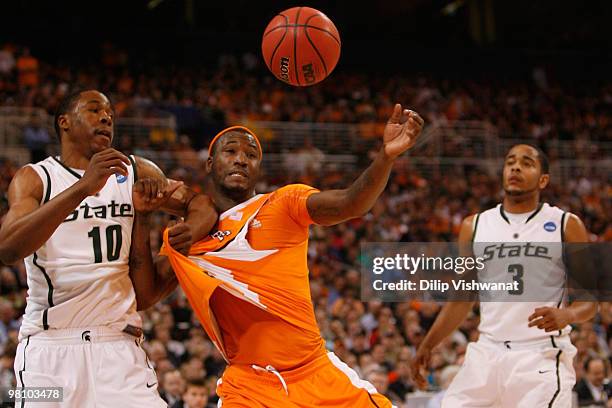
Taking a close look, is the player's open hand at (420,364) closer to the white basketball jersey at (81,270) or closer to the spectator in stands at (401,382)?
the white basketball jersey at (81,270)

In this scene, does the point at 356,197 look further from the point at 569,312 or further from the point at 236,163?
the point at 569,312

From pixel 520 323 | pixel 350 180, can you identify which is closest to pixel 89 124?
pixel 520 323

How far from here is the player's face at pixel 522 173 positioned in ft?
18.5

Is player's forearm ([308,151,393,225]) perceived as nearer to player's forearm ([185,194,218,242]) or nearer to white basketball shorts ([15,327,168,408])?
player's forearm ([185,194,218,242])

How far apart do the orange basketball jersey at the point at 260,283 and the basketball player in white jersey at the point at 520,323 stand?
1544mm

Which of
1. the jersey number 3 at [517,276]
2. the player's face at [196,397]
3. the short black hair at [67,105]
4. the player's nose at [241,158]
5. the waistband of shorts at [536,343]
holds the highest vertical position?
the short black hair at [67,105]

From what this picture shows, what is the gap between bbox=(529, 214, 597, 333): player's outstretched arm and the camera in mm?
4887

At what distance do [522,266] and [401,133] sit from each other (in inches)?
88.9

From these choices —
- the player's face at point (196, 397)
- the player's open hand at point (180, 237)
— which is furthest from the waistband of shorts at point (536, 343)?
the player's face at point (196, 397)

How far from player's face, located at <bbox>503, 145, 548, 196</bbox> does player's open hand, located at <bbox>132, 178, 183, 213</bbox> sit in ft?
8.51

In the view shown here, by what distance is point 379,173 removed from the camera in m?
3.58

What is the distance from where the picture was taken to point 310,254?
45.5ft

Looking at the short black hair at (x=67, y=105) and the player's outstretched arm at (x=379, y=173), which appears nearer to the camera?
the player's outstretched arm at (x=379, y=173)

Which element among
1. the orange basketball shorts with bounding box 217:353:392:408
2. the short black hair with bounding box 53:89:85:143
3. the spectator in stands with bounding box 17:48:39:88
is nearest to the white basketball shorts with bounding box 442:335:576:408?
the orange basketball shorts with bounding box 217:353:392:408
